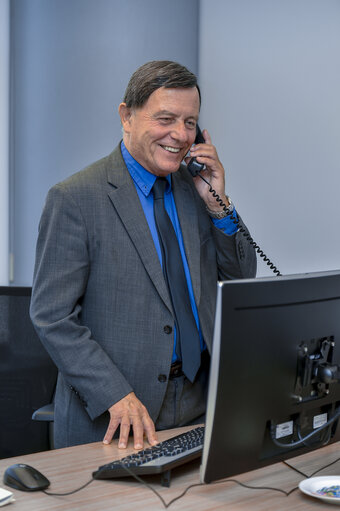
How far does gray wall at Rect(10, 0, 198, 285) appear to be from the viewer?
3275 millimetres

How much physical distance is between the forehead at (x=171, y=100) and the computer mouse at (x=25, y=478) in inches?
40.1

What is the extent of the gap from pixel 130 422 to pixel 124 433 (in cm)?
4

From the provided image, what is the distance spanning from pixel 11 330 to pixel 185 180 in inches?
33.3

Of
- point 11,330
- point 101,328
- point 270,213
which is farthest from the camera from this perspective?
point 270,213

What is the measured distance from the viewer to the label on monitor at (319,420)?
1355mm

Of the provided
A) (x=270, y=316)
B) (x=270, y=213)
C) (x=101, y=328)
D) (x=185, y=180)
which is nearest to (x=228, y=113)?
(x=270, y=213)

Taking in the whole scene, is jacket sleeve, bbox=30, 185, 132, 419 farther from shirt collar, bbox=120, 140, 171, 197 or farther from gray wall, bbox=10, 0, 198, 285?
gray wall, bbox=10, 0, 198, 285

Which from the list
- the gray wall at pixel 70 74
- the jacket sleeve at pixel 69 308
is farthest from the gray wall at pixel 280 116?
the jacket sleeve at pixel 69 308

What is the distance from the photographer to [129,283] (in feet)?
5.92

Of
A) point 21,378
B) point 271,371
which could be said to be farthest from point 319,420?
point 21,378

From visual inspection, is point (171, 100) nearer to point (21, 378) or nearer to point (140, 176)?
point (140, 176)

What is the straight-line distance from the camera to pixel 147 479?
134 cm

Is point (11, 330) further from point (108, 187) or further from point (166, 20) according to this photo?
point (166, 20)

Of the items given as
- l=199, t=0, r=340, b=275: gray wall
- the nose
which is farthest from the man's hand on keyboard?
l=199, t=0, r=340, b=275: gray wall
